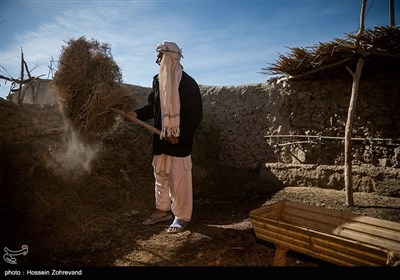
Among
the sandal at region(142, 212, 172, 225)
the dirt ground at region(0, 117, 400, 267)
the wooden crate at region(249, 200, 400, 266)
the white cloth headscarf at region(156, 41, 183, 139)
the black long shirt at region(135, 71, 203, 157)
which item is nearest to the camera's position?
the wooden crate at region(249, 200, 400, 266)

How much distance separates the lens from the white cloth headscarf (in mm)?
2936

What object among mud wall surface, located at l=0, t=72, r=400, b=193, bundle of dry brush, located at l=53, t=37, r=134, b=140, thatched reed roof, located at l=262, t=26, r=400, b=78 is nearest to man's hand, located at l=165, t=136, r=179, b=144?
bundle of dry brush, located at l=53, t=37, r=134, b=140

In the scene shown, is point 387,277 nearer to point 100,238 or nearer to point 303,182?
point 100,238

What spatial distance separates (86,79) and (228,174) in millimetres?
3853

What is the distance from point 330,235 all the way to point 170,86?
2171 mm

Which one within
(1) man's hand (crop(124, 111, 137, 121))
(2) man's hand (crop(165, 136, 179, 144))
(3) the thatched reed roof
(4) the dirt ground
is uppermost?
(3) the thatched reed roof

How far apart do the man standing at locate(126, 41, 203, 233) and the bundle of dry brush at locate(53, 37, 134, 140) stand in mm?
354

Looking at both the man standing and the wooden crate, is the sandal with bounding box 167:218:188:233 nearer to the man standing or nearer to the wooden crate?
the man standing

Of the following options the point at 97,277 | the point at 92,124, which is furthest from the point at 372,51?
the point at 97,277

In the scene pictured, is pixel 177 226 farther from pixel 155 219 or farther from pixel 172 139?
pixel 172 139

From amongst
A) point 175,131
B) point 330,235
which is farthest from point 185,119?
point 330,235

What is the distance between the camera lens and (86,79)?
3.05 m

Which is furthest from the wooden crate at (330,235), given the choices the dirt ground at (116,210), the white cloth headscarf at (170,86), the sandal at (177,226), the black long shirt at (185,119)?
the white cloth headscarf at (170,86)

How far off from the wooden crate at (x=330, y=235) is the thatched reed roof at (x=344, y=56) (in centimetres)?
254
